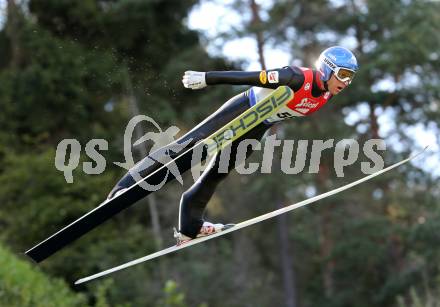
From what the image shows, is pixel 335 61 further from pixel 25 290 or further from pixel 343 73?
pixel 25 290

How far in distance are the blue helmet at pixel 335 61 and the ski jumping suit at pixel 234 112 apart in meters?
0.07

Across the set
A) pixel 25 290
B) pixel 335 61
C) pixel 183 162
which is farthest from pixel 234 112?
pixel 25 290

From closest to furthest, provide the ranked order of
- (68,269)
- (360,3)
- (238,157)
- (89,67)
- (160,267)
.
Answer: (238,157) → (89,67) → (68,269) → (160,267) → (360,3)

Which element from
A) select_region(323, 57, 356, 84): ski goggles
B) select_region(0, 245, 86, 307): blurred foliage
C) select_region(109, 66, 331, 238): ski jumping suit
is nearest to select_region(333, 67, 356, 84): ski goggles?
select_region(323, 57, 356, 84): ski goggles

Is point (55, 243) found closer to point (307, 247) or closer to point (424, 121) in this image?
point (424, 121)

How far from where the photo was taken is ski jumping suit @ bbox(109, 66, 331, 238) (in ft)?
19.4

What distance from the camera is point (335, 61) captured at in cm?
591

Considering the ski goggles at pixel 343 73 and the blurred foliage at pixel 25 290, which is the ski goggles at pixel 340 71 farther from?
the blurred foliage at pixel 25 290

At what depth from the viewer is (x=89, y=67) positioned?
16.6 m

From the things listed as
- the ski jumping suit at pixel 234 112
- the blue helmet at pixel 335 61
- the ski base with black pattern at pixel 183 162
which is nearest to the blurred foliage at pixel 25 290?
the ski base with black pattern at pixel 183 162

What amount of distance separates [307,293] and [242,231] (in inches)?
116

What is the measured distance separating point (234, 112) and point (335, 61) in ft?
3.16

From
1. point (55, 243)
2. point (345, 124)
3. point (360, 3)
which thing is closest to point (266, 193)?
point (345, 124)

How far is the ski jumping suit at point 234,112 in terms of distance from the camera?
5.92 meters
